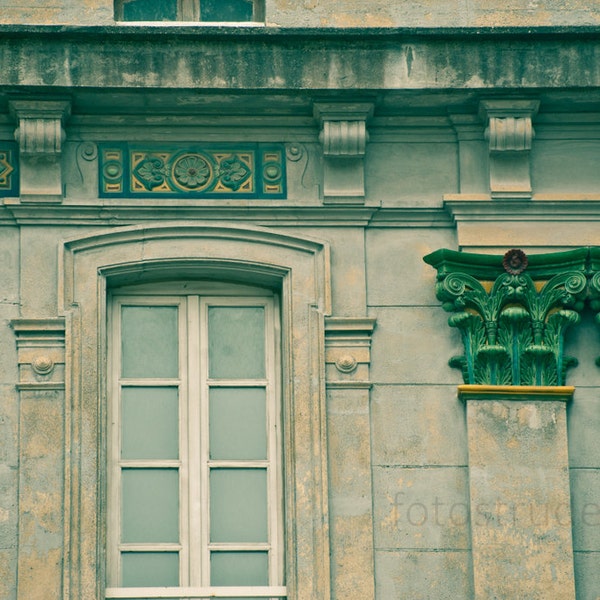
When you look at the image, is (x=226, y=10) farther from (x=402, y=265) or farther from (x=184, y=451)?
(x=184, y=451)

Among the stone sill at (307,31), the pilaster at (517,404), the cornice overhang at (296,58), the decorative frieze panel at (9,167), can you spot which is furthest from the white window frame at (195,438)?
the stone sill at (307,31)

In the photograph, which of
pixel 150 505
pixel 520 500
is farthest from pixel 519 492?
pixel 150 505

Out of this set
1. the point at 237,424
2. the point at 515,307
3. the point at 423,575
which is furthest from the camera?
the point at 237,424

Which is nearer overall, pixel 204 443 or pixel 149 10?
pixel 204 443

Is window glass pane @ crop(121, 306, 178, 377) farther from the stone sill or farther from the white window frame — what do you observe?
the stone sill

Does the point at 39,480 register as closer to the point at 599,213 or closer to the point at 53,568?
the point at 53,568

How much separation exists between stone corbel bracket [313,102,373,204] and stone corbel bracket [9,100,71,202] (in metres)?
1.98

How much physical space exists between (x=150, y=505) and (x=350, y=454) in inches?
61.5

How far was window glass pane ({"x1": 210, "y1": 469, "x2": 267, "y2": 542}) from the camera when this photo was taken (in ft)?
55.0

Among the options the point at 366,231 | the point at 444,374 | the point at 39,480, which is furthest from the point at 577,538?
the point at 39,480

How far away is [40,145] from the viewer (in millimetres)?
17047

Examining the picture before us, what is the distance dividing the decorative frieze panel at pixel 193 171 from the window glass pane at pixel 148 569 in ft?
9.08

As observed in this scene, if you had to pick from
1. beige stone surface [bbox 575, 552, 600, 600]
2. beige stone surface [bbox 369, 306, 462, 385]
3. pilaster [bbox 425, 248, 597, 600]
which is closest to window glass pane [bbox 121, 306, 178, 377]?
beige stone surface [bbox 369, 306, 462, 385]

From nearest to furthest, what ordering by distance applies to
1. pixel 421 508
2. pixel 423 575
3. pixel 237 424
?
pixel 423 575
pixel 421 508
pixel 237 424
